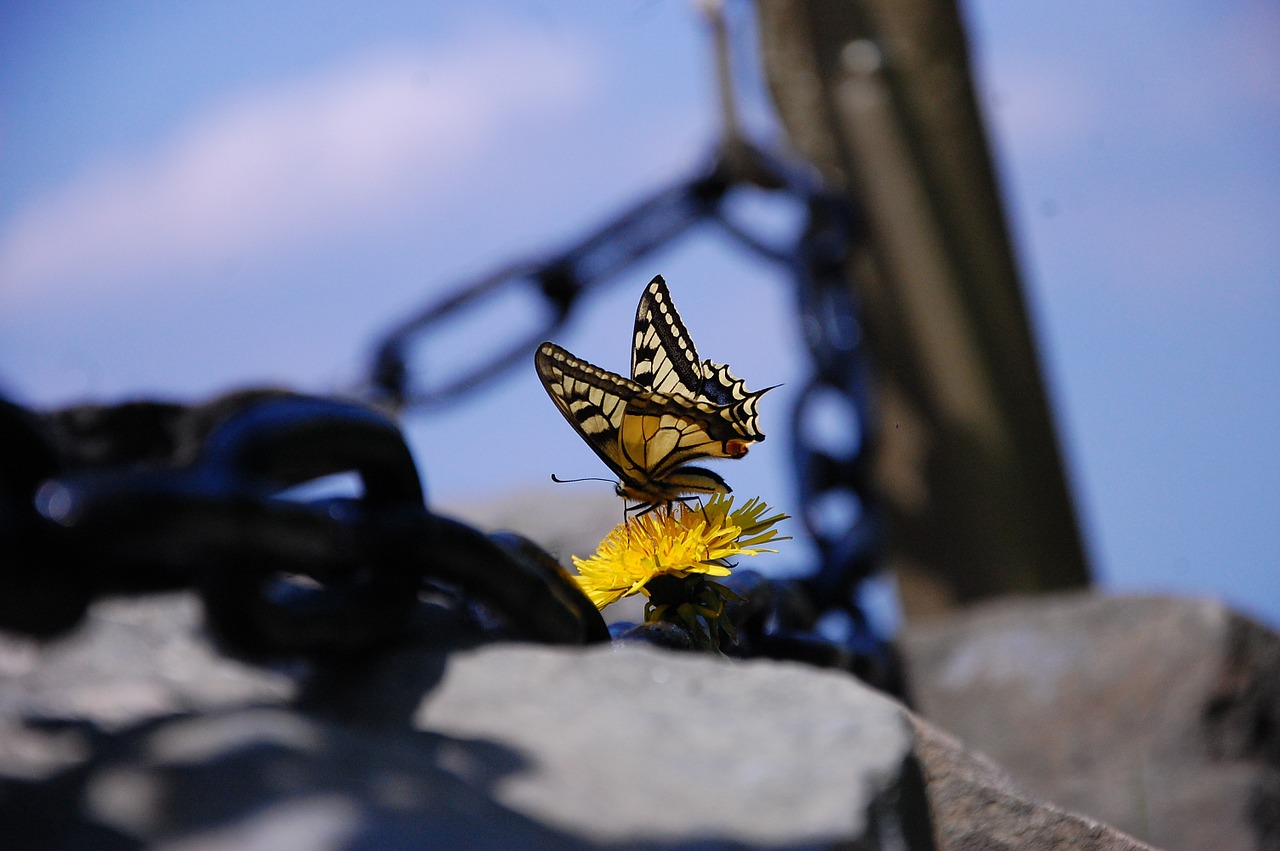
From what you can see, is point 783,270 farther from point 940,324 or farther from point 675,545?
point 675,545

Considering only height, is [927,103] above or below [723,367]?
above

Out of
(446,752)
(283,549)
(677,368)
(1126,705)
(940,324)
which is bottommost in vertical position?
(1126,705)

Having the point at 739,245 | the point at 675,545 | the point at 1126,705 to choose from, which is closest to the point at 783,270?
the point at 739,245

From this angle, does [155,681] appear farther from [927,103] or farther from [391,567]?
[927,103]

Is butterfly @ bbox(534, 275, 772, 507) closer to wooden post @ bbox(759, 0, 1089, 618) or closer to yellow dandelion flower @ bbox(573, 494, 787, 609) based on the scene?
yellow dandelion flower @ bbox(573, 494, 787, 609)

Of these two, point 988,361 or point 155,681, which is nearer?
point 155,681

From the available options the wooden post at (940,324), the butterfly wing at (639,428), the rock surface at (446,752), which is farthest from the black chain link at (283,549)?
the wooden post at (940,324)

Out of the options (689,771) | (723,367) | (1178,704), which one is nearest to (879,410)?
(1178,704)
